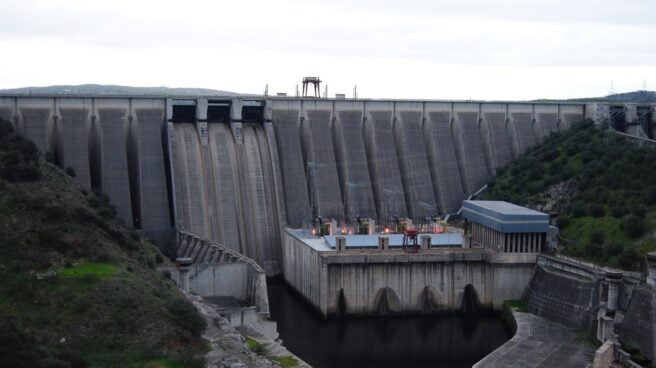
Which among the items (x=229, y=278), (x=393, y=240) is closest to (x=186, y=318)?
(x=229, y=278)

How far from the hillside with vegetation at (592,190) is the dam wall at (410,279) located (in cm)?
463

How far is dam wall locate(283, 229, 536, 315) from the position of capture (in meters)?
51.0

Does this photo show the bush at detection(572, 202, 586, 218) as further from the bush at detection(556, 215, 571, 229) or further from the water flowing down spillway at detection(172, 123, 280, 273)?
the water flowing down spillway at detection(172, 123, 280, 273)

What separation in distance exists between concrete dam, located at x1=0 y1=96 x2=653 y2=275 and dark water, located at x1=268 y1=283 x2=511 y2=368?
31.5 ft

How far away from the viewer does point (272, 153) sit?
204 ft

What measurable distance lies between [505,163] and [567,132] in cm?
616

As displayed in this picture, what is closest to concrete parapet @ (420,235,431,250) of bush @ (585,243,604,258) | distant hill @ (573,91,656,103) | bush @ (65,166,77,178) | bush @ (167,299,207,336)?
bush @ (585,243,604,258)

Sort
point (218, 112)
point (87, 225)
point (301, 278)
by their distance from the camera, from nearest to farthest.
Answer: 1. point (87, 225)
2. point (301, 278)
3. point (218, 112)

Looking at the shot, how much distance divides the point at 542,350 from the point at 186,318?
19724 millimetres

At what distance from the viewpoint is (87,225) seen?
128ft

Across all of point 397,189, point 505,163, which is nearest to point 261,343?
point 397,189

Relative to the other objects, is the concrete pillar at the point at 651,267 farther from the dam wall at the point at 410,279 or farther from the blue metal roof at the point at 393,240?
the blue metal roof at the point at 393,240

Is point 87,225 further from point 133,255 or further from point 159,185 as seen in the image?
point 159,185

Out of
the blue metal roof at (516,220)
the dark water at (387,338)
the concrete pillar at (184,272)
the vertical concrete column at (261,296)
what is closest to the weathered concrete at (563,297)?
the dark water at (387,338)
